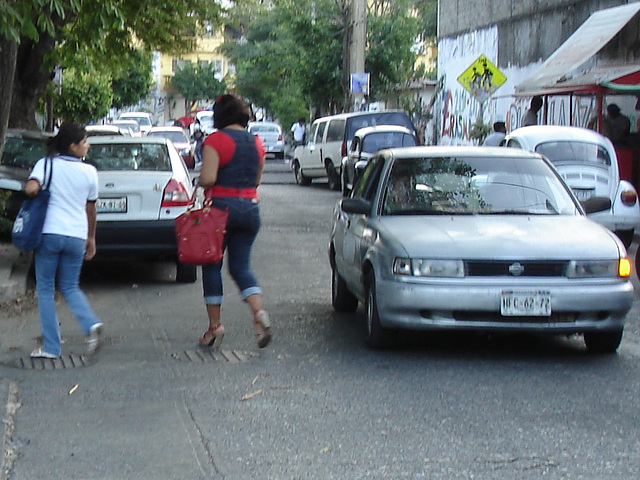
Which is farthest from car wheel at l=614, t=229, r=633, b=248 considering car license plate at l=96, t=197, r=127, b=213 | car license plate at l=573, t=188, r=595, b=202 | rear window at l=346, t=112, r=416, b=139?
rear window at l=346, t=112, r=416, b=139

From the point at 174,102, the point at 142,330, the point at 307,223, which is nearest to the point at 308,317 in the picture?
the point at 142,330

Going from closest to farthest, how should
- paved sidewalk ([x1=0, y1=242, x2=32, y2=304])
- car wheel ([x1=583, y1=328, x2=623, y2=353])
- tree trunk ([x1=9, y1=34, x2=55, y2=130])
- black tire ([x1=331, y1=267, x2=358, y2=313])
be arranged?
car wheel ([x1=583, y1=328, x2=623, y2=353]) < black tire ([x1=331, y1=267, x2=358, y2=313]) < paved sidewalk ([x1=0, y1=242, x2=32, y2=304]) < tree trunk ([x1=9, y1=34, x2=55, y2=130])

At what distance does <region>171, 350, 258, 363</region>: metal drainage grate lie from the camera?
24.7 feet

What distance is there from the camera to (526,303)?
7.23 meters

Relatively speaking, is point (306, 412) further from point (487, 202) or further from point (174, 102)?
point (174, 102)

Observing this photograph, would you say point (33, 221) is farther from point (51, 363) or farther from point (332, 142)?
point (332, 142)

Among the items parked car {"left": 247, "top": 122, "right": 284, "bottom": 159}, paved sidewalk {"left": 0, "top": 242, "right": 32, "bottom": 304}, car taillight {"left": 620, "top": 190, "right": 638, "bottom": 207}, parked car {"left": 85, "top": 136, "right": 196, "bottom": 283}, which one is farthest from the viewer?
parked car {"left": 247, "top": 122, "right": 284, "bottom": 159}

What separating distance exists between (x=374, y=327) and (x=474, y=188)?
57.8 inches

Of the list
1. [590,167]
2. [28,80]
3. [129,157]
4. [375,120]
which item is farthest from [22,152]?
[375,120]

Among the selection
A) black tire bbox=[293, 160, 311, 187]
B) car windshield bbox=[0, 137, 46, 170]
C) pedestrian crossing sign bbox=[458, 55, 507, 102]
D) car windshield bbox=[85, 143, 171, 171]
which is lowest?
black tire bbox=[293, 160, 311, 187]

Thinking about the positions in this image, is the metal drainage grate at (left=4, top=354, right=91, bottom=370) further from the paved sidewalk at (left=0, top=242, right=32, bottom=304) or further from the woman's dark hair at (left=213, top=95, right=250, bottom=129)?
the paved sidewalk at (left=0, top=242, right=32, bottom=304)

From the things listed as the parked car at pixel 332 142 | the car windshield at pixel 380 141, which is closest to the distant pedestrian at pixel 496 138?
the car windshield at pixel 380 141

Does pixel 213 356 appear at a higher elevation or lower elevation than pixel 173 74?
lower

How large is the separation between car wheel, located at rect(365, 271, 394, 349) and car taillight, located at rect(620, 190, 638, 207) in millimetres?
7305
